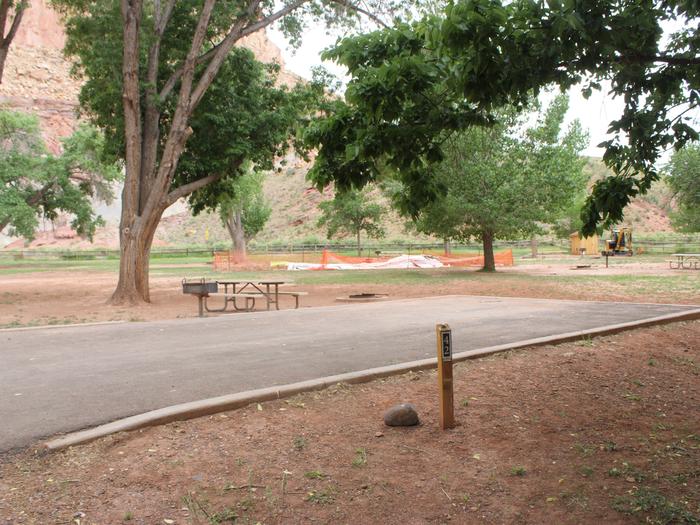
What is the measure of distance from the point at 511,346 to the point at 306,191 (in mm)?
97397

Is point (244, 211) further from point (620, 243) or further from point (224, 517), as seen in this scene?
point (224, 517)

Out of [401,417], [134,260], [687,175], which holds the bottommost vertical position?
[401,417]

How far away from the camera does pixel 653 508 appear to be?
3.31m

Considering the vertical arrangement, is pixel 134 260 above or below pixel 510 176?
below

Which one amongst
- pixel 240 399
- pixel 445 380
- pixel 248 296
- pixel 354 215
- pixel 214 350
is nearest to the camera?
pixel 445 380

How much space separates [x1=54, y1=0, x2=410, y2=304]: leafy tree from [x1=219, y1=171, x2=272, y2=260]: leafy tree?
52.9 ft

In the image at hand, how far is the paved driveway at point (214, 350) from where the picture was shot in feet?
16.4

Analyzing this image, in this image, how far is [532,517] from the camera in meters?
3.25

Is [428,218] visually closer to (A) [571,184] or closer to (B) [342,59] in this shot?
(A) [571,184]

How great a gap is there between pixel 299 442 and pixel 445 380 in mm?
1148

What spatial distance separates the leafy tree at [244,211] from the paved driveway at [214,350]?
24.4m

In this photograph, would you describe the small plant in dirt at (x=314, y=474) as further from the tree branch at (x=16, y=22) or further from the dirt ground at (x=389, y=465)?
the tree branch at (x=16, y=22)

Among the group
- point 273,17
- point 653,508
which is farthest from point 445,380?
point 273,17

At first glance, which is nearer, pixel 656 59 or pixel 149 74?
pixel 656 59
